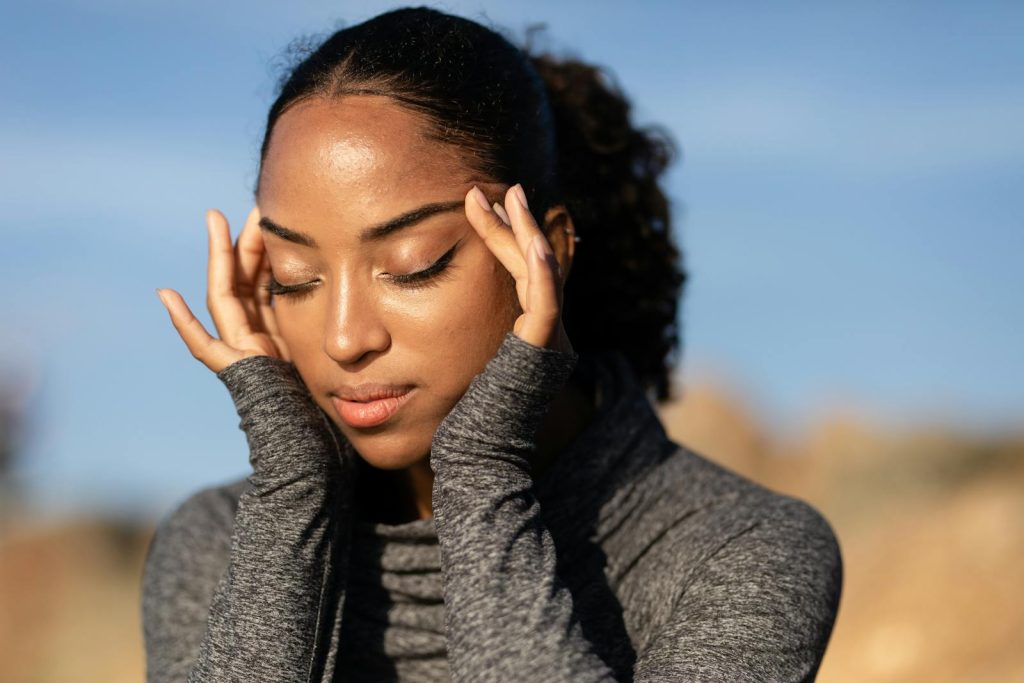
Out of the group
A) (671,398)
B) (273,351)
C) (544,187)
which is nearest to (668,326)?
(671,398)

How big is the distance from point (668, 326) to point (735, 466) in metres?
8.99

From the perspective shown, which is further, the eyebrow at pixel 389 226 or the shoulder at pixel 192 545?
the shoulder at pixel 192 545

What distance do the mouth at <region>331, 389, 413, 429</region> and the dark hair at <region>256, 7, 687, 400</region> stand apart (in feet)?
1.94

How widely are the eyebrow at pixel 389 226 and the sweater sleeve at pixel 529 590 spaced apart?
0.36 meters

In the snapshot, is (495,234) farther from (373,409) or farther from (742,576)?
(742,576)

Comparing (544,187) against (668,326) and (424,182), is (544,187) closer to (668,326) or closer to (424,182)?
(424,182)

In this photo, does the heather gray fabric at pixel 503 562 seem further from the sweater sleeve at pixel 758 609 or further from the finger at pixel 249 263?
the finger at pixel 249 263

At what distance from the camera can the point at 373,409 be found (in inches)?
112

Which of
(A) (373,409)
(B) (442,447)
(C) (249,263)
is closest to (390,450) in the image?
(A) (373,409)

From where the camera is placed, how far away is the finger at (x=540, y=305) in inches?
105

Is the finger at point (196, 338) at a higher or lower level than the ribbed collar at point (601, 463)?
higher

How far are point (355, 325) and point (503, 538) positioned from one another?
60 cm

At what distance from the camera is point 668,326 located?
159 inches

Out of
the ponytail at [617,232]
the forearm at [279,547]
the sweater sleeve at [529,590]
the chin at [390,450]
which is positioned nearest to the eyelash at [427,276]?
the sweater sleeve at [529,590]
